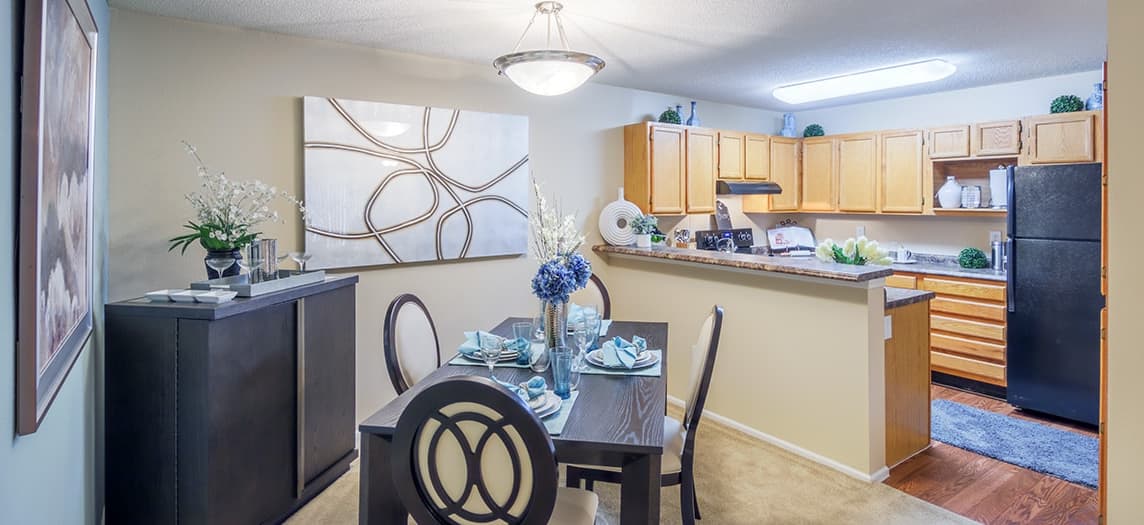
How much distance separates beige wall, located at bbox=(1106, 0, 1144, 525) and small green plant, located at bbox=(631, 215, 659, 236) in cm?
267

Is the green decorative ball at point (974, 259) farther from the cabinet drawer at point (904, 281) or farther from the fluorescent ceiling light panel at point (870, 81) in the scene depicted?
the fluorescent ceiling light panel at point (870, 81)

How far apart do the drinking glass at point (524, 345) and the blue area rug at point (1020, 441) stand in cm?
261

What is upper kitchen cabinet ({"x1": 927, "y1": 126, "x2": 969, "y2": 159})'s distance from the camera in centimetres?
449

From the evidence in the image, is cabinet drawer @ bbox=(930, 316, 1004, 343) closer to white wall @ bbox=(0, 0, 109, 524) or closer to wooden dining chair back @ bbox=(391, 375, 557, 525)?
wooden dining chair back @ bbox=(391, 375, 557, 525)

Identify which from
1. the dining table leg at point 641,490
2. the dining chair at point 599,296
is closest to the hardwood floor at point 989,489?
the dining chair at point 599,296

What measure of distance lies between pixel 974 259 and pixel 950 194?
55 cm

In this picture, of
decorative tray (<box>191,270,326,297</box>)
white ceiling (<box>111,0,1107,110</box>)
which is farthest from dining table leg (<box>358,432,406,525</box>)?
white ceiling (<box>111,0,1107,110</box>)

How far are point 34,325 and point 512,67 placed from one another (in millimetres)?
1694

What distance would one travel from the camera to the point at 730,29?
9.84 ft

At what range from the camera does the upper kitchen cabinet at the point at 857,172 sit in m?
5.06

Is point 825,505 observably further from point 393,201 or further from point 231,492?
point 393,201

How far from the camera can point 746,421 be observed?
348 cm

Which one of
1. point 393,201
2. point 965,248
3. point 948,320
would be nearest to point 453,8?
point 393,201

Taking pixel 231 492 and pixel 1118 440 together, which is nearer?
pixel 1118 440
